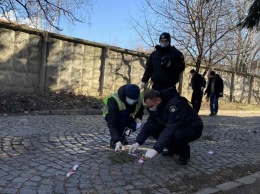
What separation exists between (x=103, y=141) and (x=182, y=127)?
1.99m

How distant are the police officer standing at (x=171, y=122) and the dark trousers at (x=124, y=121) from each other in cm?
49

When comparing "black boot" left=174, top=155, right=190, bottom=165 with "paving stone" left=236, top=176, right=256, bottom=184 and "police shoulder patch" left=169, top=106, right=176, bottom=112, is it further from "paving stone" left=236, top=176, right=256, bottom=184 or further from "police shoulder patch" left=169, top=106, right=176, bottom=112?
"police shoulder patch" left=169, top=106, right=176, bottom=112

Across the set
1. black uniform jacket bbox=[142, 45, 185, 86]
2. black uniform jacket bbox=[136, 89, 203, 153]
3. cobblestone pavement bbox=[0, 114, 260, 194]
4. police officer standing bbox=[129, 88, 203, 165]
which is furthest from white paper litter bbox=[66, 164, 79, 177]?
black uniform jacket bbox=[142, 45, 185, 86]

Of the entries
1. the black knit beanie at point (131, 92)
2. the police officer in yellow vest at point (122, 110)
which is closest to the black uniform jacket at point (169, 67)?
the police officer in yellow vest at point (122, 110)

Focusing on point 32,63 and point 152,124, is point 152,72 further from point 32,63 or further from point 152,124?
point 32,63

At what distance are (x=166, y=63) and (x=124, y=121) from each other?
1.49 metres

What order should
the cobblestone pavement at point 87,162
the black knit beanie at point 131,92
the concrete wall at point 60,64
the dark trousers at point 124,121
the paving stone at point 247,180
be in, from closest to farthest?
the cobblestone pavement at point 87,162, the paving stone at point 247,180, the black knit beanie at point 131,92, the dark trousers at point 124,121, the concrete wall at point 60,64

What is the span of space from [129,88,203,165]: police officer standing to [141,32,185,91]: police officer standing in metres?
1.45

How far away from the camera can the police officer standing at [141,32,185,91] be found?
5.89 meters

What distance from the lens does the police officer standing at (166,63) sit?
589 centimetres

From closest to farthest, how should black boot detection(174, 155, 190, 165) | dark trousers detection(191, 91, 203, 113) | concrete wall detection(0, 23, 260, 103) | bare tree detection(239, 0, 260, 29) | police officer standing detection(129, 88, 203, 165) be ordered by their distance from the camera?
police officer standing detection(129, 88, 203, 165) → black boot detection(174, 155, 190, 165) → bare tree detection(239, 0, 260, 29) → concrete wall detection(0, 23, 260, 103) → dark trousers detection(191, 91, 203, 113)

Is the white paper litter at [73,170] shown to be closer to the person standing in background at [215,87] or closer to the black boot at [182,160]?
the black boot at [182,160]

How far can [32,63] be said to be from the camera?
10555 mm

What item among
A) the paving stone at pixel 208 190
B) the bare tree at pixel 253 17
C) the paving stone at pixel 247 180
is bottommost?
the paving stone at pixel 208 190
